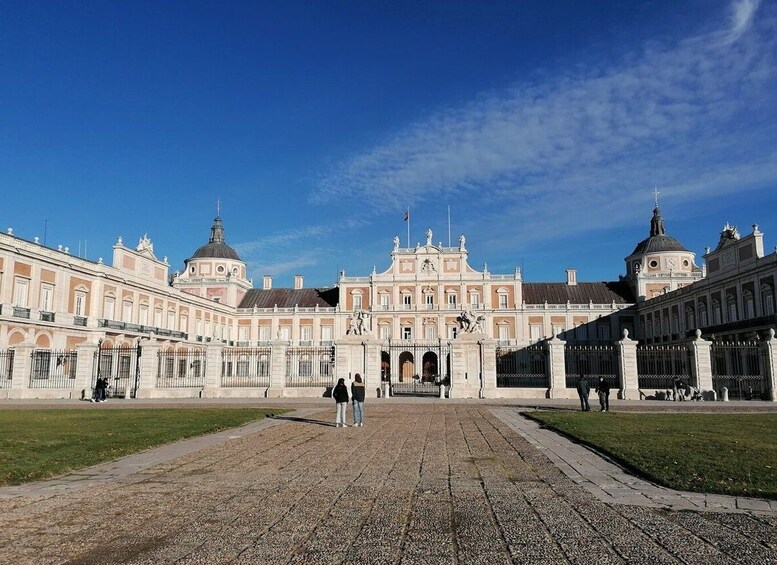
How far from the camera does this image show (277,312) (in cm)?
6500

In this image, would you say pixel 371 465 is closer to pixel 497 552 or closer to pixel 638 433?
pixel 497 552

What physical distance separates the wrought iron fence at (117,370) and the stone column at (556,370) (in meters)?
18.5

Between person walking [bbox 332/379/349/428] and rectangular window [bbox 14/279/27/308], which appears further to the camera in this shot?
rectangular window [bbox 14/279/27/308]

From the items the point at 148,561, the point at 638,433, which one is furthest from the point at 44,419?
the point at 638,433

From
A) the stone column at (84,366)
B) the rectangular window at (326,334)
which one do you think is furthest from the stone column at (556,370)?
the rectangular window at (326,334)

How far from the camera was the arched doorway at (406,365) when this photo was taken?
60062 mm

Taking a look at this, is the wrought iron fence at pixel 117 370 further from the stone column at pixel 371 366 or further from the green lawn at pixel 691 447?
the green lawn at pixel 691 447

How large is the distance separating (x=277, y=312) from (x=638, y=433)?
55.7 metres

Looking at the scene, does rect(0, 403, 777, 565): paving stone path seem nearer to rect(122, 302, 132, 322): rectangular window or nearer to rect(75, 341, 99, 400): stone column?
rect(75, 341, 99, 400): stone column

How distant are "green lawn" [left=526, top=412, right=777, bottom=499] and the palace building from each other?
11156 mm

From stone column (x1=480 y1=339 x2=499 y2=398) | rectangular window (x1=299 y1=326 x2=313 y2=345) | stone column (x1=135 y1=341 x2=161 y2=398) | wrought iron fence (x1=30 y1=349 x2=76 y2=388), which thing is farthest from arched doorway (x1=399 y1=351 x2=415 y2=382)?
stone column (x1=135 y1=341 x2=161 y2=398)

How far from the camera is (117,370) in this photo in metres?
29.5

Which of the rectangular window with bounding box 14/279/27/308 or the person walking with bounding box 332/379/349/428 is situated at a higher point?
the rectangular window with bounding box 14/279/27/308

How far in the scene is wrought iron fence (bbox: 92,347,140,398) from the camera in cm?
2784
